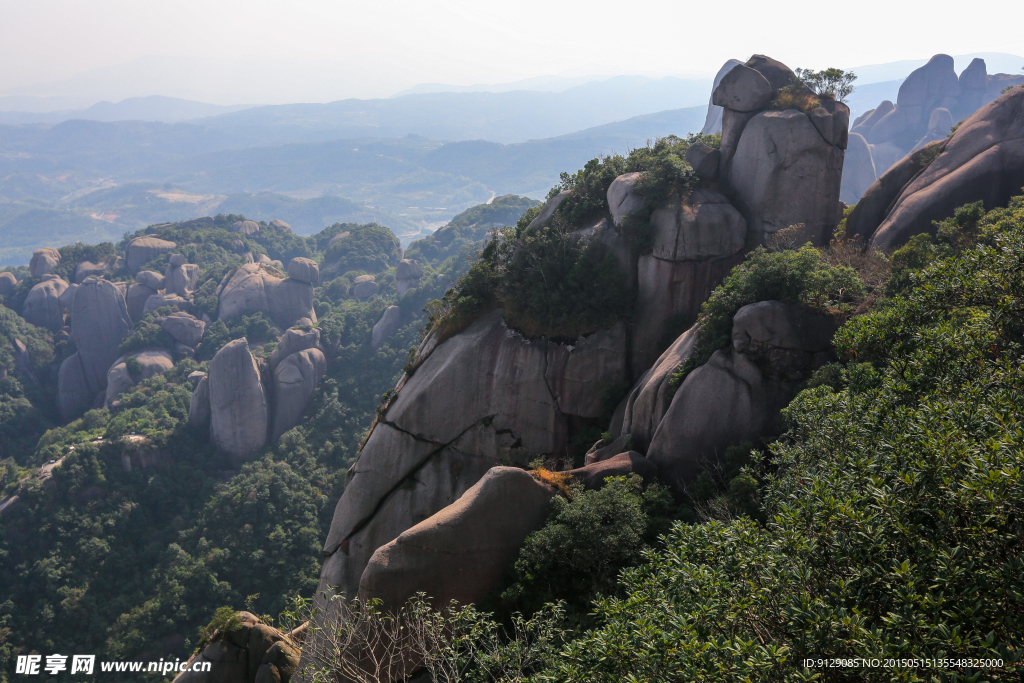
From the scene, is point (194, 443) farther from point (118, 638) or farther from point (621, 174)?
point (621, 174)

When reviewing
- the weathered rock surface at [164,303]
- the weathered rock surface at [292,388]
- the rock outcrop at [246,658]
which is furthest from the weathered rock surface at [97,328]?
the rock outcrop at [246,658]

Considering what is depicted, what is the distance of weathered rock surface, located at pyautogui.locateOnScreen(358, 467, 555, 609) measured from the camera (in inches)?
500

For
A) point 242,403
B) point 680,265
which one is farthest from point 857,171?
point 242,403

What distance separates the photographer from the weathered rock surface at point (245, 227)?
97.9m

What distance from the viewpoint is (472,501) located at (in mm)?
13320

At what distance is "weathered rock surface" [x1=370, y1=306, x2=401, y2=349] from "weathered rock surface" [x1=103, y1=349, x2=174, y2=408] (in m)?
21.1

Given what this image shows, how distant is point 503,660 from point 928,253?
15.4 m

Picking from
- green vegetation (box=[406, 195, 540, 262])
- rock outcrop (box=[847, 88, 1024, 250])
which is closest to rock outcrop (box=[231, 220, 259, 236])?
green vegetation (box=[406, 195, 540, 262])

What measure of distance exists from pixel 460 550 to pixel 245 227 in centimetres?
10253

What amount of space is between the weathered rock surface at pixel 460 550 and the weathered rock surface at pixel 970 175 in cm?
1520

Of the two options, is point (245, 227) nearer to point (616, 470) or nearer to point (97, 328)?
point (97, 328)

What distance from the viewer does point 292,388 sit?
164 feet

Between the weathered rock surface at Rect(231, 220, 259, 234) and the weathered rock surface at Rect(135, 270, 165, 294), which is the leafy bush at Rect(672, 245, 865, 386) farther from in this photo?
the weathered rock surface at Rect(231, 220, 259, 234)

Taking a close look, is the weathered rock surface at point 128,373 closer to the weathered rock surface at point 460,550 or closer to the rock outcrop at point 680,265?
the weathered rock surface at point 460,550
